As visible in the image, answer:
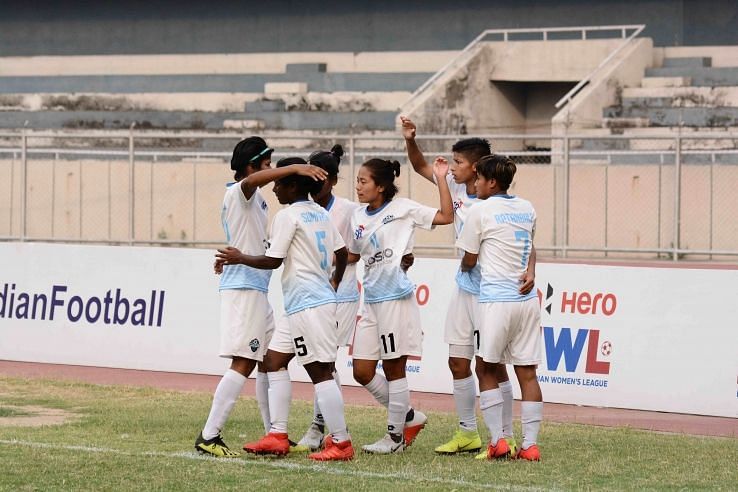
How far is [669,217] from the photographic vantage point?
20047 millimetres

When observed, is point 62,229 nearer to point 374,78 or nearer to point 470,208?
point 374,78

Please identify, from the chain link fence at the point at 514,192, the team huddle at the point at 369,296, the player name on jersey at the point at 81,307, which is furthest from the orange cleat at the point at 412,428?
the chain link fence at the point at 514,192

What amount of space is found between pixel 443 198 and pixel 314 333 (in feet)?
4.48

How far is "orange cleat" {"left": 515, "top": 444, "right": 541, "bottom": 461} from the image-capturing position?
29.5 feet

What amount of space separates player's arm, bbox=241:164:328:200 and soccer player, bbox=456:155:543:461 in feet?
3.65

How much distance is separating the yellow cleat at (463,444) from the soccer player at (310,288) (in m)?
0.81

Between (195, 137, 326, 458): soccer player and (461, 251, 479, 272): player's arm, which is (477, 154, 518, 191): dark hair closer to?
(461, 251, 479, 272): player's arm

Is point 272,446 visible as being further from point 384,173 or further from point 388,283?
point 384,173

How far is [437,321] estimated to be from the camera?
1352 centimetres

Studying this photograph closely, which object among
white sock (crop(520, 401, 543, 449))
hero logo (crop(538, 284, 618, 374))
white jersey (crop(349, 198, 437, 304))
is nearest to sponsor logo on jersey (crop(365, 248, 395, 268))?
white jersey (crop(349, 198, 437, 304))

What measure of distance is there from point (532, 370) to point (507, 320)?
41cm

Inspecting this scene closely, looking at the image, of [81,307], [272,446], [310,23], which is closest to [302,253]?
[272,446]

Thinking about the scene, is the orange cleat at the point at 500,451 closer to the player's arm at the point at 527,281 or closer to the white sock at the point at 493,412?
the white sock at the point at 493,412

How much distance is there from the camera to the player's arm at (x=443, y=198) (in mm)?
9328
